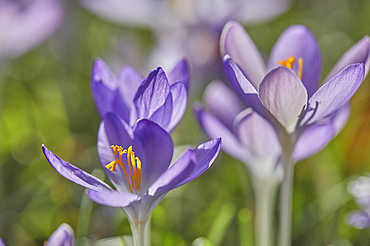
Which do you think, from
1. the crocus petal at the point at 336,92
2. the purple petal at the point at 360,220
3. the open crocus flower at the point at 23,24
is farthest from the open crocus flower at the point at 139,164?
the open crocus flower at the point at 23,24

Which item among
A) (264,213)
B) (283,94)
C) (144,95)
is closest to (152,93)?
(144,95)

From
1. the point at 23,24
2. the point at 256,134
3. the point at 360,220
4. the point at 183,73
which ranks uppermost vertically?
the point at 23,24

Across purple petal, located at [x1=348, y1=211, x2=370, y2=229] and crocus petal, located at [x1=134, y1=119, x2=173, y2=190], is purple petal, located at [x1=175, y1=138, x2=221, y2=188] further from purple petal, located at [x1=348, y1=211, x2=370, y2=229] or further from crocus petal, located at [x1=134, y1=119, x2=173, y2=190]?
purple petal, located at [x1=348, y1=211, x2=370, y2=229]

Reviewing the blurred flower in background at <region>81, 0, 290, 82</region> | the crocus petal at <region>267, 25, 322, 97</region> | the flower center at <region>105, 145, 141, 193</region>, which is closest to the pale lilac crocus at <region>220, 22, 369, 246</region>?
the crocus petal at <region>267, 25, 322, 97</region>

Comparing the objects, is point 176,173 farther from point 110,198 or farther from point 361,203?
point 361,203

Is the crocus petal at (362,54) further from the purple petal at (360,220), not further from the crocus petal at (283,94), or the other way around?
the purple petal at (360,220)
